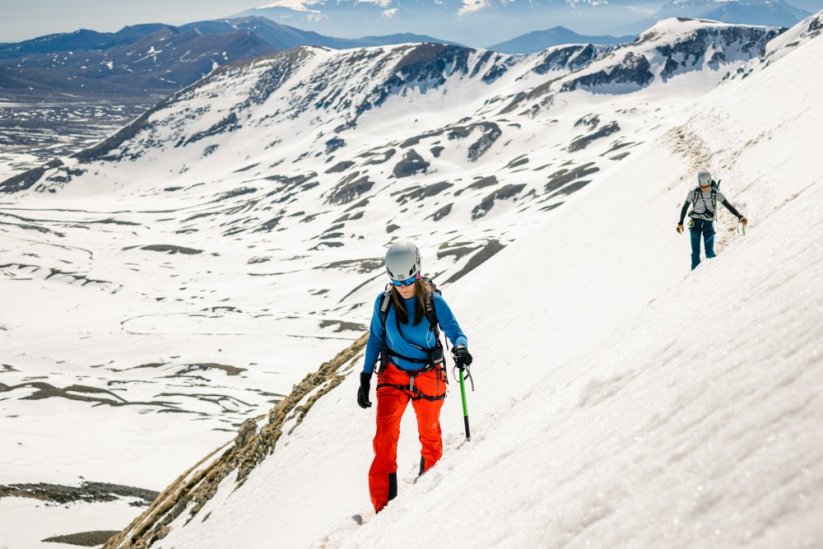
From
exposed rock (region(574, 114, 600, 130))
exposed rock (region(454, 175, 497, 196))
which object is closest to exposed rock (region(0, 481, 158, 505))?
exposed rock (region(454, 175, 497, 196))

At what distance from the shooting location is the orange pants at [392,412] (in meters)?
8.34

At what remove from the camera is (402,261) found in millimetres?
7730

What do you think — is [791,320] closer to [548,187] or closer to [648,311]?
[648,311]

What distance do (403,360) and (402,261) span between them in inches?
64.6

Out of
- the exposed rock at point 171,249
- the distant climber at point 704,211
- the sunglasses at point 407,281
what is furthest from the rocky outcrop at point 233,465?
the exposed rock at point 171,249

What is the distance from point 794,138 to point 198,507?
24222 millimetres

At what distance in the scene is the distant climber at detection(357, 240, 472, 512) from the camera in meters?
8.19

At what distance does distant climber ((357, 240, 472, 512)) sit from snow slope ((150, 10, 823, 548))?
0.71 metres

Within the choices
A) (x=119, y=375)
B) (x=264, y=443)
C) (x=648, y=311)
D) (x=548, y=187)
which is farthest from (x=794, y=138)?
(x=548, y=187)

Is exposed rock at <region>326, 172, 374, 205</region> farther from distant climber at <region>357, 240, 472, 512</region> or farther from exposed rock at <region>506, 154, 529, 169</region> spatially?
distant climber at <region>357, 240, 472, 512</region>

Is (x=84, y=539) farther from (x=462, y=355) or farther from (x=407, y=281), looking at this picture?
(x=407, y=281)

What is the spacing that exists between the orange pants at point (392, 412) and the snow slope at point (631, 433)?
2.05 ft

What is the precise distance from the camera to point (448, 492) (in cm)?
670

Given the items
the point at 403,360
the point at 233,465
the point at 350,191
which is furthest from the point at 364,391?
the point at 350,191
